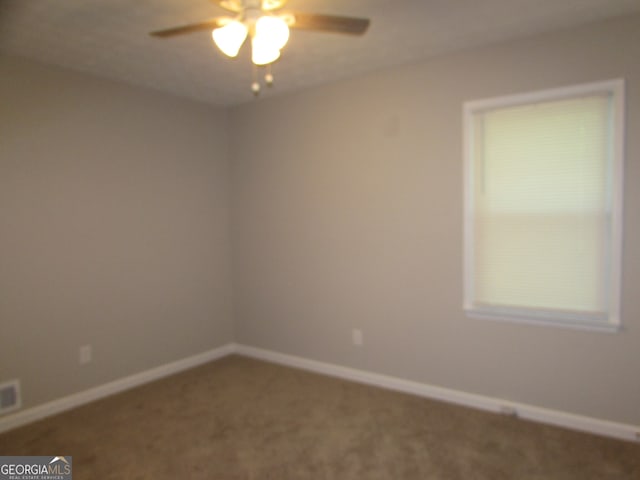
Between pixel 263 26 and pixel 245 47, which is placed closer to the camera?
pixel 263 26

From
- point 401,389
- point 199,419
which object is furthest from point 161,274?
point 401,389

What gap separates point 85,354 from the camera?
3279 millimetres

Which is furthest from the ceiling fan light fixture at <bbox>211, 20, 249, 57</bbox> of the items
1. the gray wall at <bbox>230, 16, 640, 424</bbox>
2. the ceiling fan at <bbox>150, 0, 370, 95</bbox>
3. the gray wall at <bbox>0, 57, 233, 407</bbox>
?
the gray wall at <bbox>0, 57, 233, 407</bbox>

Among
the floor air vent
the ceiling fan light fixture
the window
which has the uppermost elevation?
the ceiling fan light fixture

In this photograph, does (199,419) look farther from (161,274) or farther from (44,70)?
(44,70)

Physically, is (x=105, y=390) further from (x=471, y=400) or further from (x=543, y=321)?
(x=543, y=321)

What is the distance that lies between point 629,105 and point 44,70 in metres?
3.74

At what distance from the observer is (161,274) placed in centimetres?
380

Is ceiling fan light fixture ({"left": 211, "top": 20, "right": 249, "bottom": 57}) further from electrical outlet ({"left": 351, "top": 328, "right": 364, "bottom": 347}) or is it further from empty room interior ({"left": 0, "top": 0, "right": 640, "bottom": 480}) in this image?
electrical outlet ({"left": 351, "top": 328, "right": 364, "bottom": 347})

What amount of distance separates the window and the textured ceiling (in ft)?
1.56

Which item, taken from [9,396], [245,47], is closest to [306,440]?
[9,396]

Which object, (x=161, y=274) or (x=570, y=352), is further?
(x=161, y=274)

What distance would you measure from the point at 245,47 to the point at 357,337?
2346 millimetres

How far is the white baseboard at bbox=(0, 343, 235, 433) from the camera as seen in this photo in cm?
292
